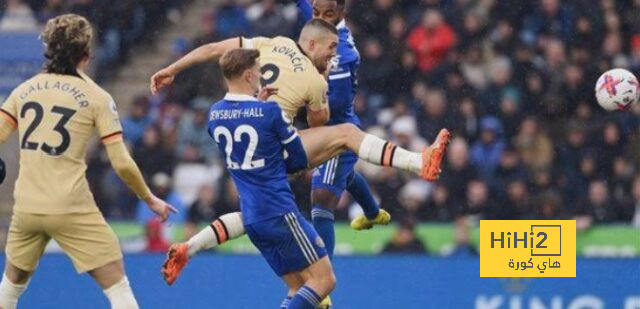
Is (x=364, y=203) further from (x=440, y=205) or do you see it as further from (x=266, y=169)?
(x=440, y=205)

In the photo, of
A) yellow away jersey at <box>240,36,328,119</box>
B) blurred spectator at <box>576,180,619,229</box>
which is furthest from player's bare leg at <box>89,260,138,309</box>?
blurred spectator at <box>576,180,619,229</box>

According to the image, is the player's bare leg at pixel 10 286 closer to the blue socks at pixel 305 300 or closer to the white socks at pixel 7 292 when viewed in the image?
the white socks at pixel 7 292

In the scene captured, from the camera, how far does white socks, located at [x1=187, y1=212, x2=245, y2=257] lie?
892 centimetres

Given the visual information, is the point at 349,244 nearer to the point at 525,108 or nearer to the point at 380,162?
the point at 525,108

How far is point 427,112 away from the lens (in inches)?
558

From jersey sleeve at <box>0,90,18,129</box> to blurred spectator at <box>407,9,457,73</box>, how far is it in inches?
291

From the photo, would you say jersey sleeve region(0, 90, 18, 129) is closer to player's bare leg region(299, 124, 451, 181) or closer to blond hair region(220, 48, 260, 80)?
blond hair region(220, 48, 260, 80)

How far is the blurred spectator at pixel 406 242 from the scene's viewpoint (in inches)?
497

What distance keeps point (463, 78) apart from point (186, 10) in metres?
3.61

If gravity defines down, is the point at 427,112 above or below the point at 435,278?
above

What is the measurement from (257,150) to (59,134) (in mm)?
Result: 1161

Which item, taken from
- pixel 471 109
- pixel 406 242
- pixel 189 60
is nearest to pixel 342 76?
pixel 189 60

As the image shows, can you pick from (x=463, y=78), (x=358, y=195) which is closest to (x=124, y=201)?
(x=463, y=78)

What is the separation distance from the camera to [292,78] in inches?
356
